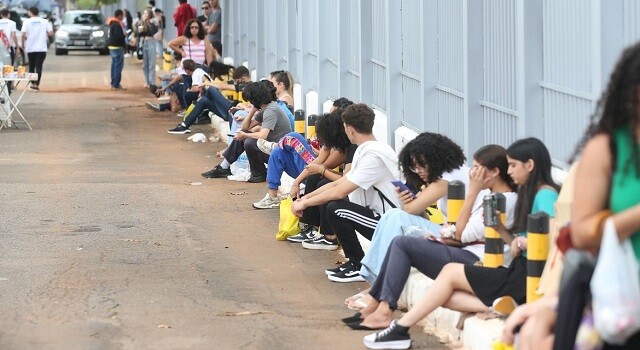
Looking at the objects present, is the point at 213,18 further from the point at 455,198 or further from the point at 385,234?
the point at 455,198

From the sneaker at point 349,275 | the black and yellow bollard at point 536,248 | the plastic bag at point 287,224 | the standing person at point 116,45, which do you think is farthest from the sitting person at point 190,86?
the black and yellow bollard at point 536,248

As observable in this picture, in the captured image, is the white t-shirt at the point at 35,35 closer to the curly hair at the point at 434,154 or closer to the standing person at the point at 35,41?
the standing person at the point at 35,41

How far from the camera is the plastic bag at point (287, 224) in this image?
1311cm

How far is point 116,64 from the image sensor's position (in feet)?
115

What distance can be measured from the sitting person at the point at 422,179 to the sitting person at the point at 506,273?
131cm

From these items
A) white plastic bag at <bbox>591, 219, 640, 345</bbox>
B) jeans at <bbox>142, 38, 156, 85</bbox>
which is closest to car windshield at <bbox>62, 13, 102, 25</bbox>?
jeans at <bbox>142, 38, 156, 85</bbox>

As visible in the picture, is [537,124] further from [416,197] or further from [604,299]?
[604,299]

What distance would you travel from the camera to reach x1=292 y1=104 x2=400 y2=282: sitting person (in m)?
11.2

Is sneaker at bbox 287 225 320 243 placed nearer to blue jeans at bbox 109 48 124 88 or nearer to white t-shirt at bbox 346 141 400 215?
white t-shirt at bbox 346 141 400 215

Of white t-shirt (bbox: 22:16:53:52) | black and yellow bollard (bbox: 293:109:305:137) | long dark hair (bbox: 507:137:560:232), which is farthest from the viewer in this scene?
white t-shirt (bbox: 22:16:53:52)

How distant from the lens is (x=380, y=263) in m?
9.84

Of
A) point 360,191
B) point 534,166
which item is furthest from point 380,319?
point 360,191

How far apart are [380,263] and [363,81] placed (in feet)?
20.9

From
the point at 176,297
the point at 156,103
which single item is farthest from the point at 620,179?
the point at 156,103
